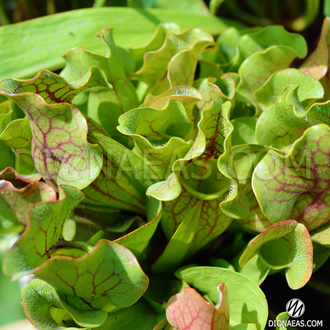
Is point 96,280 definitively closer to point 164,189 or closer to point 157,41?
point 164,189

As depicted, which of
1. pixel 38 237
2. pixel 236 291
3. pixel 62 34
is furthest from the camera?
pixel 62 34

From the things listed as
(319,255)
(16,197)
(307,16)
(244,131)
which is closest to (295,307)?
(319,255)

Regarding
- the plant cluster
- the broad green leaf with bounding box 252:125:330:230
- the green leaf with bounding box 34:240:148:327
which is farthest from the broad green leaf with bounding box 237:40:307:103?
the green leaf with bounding box 34:240:148:327

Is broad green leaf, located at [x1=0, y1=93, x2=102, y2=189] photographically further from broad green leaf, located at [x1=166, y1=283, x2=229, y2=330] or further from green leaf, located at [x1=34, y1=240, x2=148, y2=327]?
broad green leaf, located at [x1=166, y1=283, x2=229, y2=330]

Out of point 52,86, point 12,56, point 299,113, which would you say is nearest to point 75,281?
point 52,86

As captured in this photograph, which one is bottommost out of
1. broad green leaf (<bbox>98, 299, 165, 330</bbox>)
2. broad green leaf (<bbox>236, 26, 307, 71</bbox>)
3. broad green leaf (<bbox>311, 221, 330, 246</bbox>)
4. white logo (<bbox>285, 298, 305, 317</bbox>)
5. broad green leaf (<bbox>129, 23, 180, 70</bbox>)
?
white logo (<bbox>285, 298, 305, 317</bbox>)

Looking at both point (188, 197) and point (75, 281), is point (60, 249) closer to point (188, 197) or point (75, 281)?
point (75, 281)
